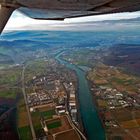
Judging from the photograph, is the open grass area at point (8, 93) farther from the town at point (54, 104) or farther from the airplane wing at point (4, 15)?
the airplane wing at point (4, 15)

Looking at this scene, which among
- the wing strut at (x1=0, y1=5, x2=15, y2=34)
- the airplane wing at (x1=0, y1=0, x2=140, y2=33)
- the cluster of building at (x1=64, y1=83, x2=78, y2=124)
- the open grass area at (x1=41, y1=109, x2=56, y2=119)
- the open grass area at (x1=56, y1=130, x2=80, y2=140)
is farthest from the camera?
the cluster of building at (x1=64, y1=83, x2=78, y2=124)

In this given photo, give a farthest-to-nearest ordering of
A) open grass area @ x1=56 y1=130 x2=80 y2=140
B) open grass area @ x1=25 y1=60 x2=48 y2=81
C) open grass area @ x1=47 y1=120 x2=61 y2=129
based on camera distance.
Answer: open grass area @ x1=25 y1=60 x2=48 y2=81 < open grass area @ x1=47 y1=120 x2=61 y2=129 < open grass area @ x1=56 y1=130 x2=80 y2=140

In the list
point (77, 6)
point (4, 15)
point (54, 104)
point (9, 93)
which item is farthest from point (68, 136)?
point (77, 6)

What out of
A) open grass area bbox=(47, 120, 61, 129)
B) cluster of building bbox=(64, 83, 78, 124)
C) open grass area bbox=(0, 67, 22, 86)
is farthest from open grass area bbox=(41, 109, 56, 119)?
open grass area bbox=(0, 67, 22, 86)

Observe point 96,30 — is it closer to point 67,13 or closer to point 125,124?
point 125,124

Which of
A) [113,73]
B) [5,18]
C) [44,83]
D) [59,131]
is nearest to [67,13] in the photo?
[5,18]

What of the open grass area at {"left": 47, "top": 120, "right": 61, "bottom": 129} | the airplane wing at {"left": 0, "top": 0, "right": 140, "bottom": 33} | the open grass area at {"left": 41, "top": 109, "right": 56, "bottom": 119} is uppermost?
the airplane wing at {"left": 0, "top": 0, "right": 140, "bottom": 33}

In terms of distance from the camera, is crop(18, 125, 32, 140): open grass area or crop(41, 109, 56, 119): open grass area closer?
crop(18, 125, 32, 140): open grass area

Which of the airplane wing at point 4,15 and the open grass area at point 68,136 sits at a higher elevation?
the airplane wing at point 4,15

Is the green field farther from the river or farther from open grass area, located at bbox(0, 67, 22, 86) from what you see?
the river

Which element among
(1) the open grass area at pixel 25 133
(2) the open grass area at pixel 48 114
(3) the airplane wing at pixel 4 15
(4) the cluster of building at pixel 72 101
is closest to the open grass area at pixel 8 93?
(2) the open grass area at pixel 48 114

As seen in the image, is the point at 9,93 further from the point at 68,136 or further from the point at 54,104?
the point at 68,136
